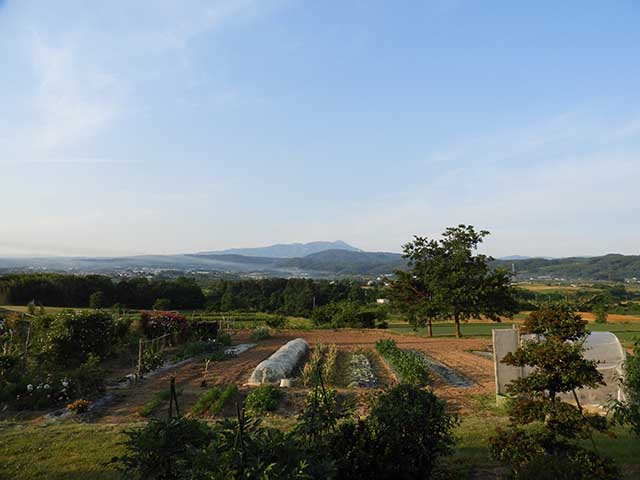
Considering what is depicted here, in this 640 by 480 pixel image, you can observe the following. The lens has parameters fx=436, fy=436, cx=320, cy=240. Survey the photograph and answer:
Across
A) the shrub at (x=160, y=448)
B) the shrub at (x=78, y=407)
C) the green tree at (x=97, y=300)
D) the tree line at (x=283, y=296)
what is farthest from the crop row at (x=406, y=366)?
the green tree at (x=97, y=300)

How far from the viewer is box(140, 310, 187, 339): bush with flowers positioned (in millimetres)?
18250

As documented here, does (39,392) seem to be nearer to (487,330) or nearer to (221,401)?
(221,401)

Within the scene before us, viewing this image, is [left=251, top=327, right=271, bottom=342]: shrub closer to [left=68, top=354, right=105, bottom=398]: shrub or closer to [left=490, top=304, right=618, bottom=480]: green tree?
[left=68, top=354, right=105, bottom=398]: shrub

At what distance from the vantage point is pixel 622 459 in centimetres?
577

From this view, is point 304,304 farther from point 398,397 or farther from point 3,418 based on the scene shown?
point 398,397

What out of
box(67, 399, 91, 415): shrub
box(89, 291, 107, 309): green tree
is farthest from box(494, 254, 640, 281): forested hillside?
box(67, 399, 91, 415): shrub

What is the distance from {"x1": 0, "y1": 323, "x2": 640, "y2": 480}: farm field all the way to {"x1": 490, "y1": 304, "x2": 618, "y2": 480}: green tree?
70 cm

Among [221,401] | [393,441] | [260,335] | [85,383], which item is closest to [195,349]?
[260,335]

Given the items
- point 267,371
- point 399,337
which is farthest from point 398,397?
point 399,337

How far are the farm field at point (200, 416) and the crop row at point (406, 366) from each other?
35 centimetres

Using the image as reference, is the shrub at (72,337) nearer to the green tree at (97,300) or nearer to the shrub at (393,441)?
the shrub at (393,441)

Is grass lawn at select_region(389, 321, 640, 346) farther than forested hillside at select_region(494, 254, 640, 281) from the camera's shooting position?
No

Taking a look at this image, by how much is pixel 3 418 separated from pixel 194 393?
3.72 metres

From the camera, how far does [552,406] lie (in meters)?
4.63
